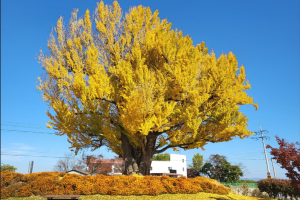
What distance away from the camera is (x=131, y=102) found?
8711 millimetres

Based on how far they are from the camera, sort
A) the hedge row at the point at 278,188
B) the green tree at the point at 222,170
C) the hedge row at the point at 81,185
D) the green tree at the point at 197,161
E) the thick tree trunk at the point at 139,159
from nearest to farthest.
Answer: the hedge row at the point at 81,185
the thick tree trunk at the point at 139,159
the hedge row at the point at 278,188
the green tree at the point at 222,170
the green tree at the point at 197,161

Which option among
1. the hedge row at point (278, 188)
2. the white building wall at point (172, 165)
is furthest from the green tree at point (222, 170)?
the hedge row at point (278, 188)

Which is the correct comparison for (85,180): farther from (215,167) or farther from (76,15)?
(215,167)

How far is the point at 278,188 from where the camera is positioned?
12.1m

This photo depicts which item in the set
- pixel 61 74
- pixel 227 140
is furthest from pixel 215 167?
pixel 61 74

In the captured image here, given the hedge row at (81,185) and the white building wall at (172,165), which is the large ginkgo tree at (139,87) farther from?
the white building wall at (172,165)

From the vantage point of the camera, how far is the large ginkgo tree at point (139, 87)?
30.7 ft

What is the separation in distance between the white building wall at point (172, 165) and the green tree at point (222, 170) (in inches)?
393

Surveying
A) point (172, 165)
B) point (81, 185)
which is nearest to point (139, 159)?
point (81, 185)

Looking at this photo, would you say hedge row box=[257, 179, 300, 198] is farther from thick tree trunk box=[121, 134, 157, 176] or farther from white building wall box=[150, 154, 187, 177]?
white building wall box=[150, 154, 187, 177]

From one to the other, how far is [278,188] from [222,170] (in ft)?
89.2

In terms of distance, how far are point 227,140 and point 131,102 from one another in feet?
21.7

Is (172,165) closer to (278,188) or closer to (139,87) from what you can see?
(278,188)

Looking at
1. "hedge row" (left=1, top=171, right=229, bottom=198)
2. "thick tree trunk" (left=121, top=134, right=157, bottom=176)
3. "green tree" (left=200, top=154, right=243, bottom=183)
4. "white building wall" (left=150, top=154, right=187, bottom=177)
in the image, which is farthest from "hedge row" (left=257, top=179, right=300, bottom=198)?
"white building wall" (left=150, top=154, right=187, bottom=177)
